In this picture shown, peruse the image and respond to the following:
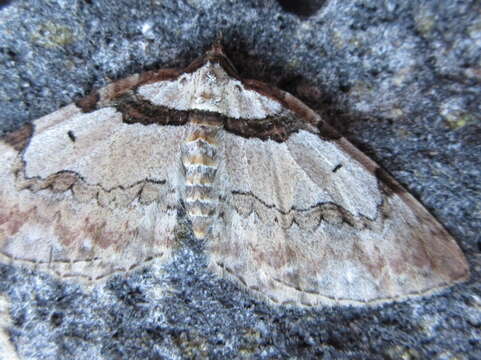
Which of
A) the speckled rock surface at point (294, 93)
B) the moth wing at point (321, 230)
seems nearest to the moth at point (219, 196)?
the moth wing at point (321, 230)

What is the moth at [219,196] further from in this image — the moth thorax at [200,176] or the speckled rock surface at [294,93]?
the speckled rock surface at [294,93]

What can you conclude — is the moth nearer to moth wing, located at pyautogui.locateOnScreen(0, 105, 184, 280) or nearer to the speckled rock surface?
moth wing, located at pyautogui.locateOnScreen(0, 105, 184, 280)

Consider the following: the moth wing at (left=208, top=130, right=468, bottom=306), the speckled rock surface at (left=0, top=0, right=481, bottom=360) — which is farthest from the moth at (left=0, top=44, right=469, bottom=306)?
the speckled rock surface at (left=0, top=0, right=481, bottom=360)

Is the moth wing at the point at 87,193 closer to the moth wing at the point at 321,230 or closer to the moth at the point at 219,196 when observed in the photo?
the moth at the point at 219,196

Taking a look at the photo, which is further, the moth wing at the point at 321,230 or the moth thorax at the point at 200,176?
the moth thorax at the point at 200,176

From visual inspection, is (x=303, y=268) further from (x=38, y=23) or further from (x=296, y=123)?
(x=38, y=23)

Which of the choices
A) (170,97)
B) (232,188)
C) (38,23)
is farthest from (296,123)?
(38,23)

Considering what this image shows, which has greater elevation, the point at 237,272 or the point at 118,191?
the point at 118,191
